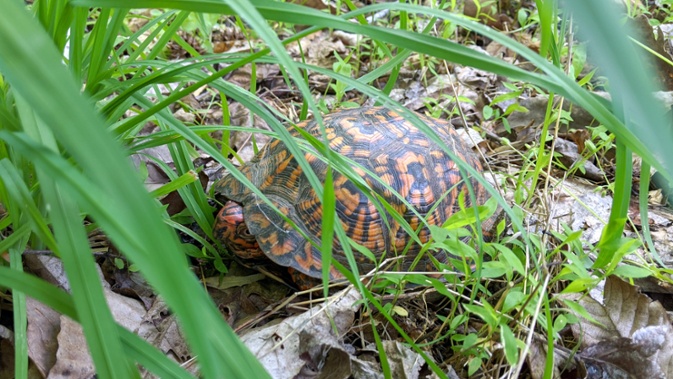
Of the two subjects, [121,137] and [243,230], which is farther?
[243,230]

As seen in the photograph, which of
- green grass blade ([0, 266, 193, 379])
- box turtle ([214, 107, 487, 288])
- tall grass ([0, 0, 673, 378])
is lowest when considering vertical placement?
box turtle ([214, 107, 487, 288])

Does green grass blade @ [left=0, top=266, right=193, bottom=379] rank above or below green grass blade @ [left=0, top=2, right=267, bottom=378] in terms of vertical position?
below

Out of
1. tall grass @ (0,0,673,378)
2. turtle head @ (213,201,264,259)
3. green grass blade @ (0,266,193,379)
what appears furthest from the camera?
turtle head @ (213,201,264,259)

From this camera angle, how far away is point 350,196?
1791 mm

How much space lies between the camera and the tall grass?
0.48m

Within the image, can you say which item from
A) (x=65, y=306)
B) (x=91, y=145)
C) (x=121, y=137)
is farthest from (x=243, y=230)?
(x=91, y=145)

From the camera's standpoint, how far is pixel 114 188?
1.61 feet

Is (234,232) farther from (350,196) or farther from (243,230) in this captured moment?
(350,196)

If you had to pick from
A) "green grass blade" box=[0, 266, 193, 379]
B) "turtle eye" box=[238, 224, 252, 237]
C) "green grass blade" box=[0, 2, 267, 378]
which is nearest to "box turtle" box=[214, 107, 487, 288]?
"turtle eye" box=[238, 224, 252, 237]

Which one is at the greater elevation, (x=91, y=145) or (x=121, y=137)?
(x=91, y=145)

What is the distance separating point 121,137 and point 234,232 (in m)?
0.47

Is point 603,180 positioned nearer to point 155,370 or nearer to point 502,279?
point 502,279

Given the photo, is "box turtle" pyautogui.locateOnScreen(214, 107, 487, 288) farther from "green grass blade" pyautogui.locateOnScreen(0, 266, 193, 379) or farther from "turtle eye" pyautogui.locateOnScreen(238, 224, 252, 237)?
"green grass blade" pyautogui.locateOnScreen(0, 266, 193, 379)

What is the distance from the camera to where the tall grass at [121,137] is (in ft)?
1.59
